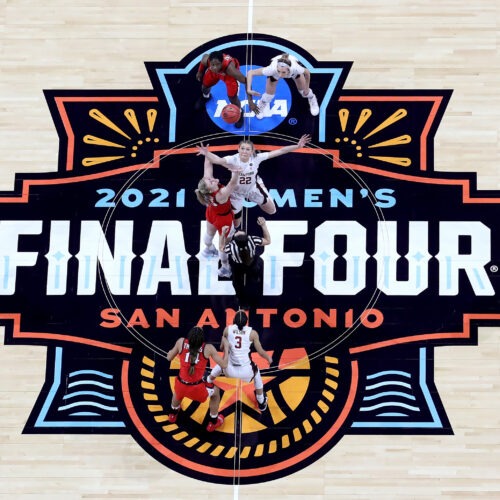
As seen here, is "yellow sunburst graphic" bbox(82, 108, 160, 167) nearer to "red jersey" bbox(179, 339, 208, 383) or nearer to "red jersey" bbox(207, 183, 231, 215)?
"red jersey" bbox(207, 183, 231, 215)

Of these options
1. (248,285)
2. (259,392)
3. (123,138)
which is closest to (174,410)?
(259,392)

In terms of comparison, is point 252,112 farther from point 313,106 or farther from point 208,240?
point 208,240

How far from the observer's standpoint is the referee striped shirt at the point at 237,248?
71.8ft

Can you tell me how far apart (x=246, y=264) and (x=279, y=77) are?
11.8ft

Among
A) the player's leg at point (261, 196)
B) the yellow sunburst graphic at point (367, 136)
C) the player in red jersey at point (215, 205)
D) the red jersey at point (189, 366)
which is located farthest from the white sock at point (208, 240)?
the yellow sunburst graphic at point (367, 136)

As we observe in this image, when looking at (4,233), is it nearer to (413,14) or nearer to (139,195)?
(139,195)

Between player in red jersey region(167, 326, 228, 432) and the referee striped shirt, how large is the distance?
1436 millimetres

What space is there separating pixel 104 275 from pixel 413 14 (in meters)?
7.71

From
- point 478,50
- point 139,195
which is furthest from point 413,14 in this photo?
point 139,195

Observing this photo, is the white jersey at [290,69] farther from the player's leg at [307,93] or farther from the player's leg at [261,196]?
the player's leg at [261,196]

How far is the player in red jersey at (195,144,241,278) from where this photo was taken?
861 inches

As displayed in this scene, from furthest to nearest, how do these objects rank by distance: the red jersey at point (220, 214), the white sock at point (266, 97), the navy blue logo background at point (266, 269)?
the white sock at point (266, 97) < the red jersey at point (220, 214) < the navy blue logo background at point (266, 269)

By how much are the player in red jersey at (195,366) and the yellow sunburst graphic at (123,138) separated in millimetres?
3989

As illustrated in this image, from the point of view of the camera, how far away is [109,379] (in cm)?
2238
